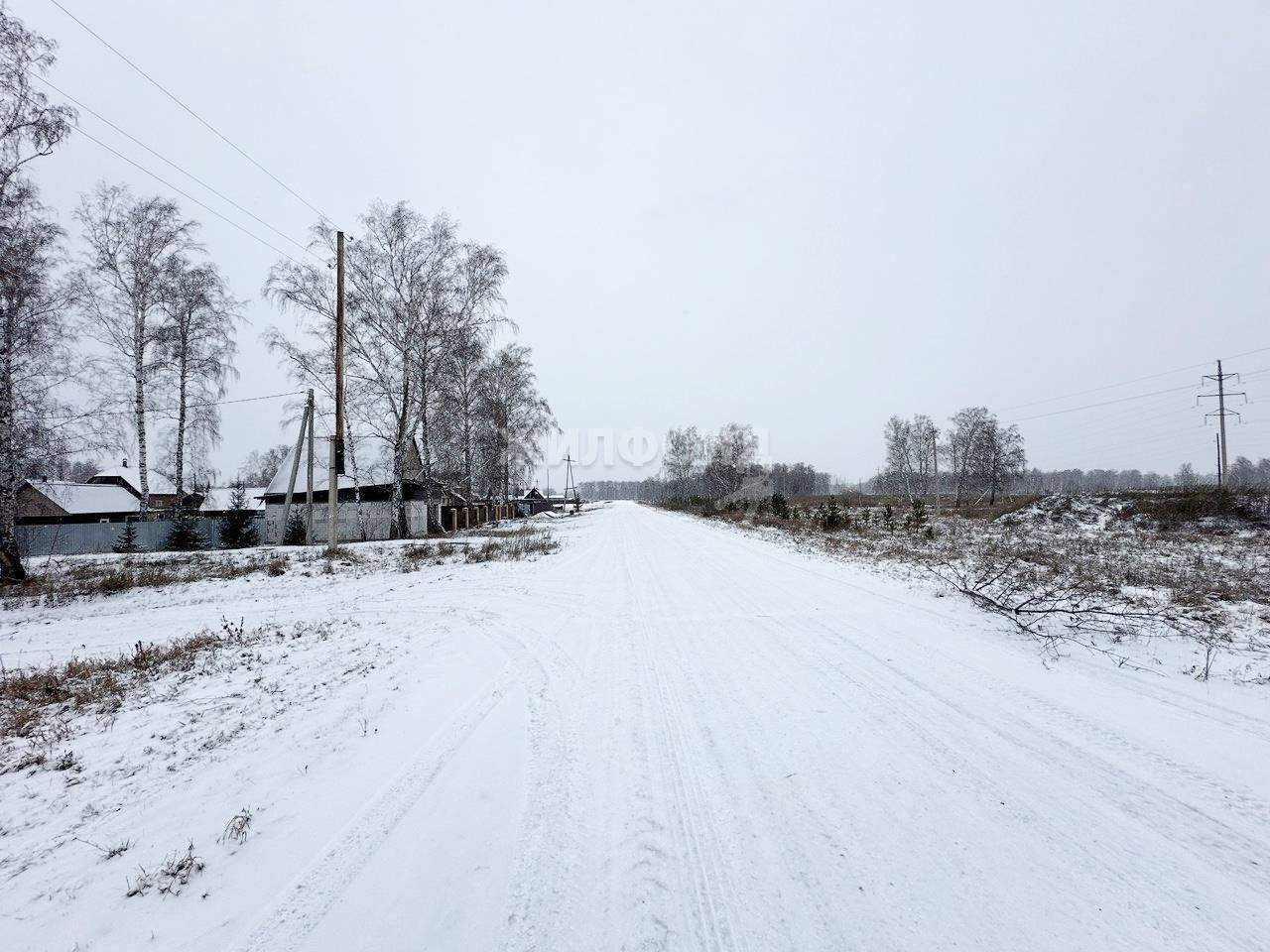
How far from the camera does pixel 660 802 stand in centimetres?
278

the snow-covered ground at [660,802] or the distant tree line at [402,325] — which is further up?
the distant tree line at [402,325]

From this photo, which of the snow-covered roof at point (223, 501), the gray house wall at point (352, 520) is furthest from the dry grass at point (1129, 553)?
the snow-covered roof at point (223, 501)

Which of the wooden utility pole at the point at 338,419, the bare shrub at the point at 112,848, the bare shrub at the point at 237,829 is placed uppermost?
the wooden utility pole at the point at 338,419

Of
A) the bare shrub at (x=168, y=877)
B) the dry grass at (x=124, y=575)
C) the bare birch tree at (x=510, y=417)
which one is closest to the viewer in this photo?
the bare shrub at (x=168, y=877)

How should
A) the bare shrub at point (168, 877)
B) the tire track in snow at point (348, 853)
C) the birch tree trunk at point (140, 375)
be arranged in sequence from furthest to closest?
the birch tree trunk at point (140, 375)
the bare shrub at point (168, 877)
the tire track in snow at point (348, 853)

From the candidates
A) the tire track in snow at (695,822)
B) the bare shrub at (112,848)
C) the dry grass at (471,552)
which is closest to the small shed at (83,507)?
the dry grass at (471,552)

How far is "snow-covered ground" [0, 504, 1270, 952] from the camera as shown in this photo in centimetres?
199

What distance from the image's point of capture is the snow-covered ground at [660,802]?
1990 mm

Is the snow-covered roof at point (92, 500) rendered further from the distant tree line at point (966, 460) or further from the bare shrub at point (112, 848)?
the distant tree line at point (966, 460)

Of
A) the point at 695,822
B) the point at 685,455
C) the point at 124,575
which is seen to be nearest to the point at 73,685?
the point at 695,822

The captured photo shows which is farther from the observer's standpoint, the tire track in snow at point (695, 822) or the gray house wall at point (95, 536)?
the gray house wall at point (95, 536)

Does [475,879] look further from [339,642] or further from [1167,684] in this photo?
[1167,684]

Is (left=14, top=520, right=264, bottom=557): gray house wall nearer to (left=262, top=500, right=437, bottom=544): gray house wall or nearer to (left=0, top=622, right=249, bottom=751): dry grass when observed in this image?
(left=262, top=500, right=437, bottom=544): gray house wall

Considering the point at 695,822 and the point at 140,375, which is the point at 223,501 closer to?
the point at 140,375
